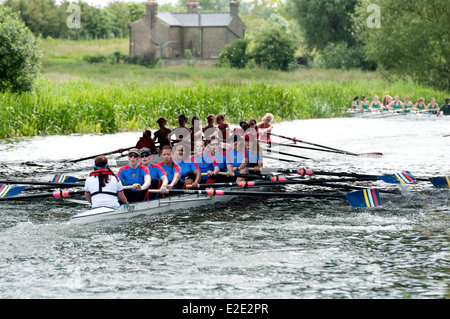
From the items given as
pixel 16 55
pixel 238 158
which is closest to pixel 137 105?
pixel 16 55

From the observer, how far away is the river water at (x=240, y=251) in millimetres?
7371

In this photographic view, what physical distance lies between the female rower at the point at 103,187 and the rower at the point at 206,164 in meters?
2.41

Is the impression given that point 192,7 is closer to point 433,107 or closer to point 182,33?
point 182,33

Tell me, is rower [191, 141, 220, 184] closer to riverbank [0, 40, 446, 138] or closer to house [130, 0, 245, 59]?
riverbank [0, 40, 446, 138]

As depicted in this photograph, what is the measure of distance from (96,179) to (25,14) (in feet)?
245

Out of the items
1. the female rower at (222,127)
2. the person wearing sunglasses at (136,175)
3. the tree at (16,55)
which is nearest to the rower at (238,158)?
the person wearing sunglasses at (136,175)

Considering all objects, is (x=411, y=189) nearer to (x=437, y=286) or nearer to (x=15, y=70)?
(x=437, y=286)

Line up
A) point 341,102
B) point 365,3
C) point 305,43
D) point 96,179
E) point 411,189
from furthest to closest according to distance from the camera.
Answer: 1. point 305,43
2. point 365,3
3. point 341,102
4. point 411,189
5. point 96,179

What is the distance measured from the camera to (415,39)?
39.3m

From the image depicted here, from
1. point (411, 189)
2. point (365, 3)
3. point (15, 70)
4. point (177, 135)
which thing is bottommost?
point (411, 189)

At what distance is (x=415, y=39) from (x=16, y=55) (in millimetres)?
25533

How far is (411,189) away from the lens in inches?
545
